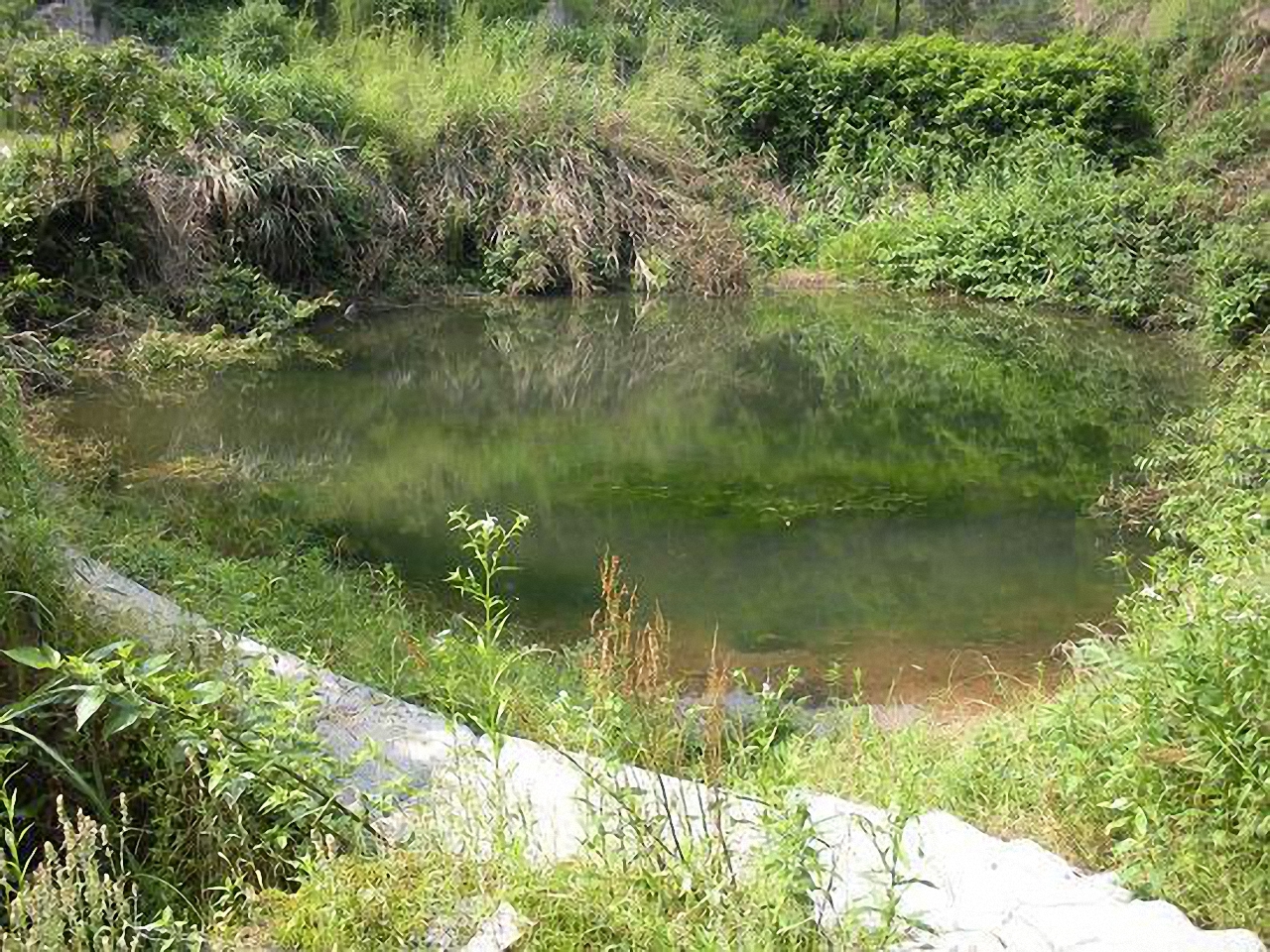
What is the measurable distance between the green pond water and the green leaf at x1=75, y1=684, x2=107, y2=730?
150 inches

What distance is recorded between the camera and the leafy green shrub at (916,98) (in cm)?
1897

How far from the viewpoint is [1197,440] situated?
8.53 m

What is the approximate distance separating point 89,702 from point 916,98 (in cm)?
1923

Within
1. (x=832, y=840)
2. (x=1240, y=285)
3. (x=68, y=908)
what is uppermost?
(x=68, y=908)

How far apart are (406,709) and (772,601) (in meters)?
2.99

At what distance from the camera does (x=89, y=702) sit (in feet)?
8.48

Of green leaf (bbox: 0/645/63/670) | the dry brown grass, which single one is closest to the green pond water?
the dry brown grass

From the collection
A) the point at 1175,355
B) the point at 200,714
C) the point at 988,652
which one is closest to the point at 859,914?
the point at 200,714

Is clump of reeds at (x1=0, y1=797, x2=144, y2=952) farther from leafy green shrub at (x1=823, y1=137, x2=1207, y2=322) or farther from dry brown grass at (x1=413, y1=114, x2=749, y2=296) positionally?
dry brown grass at (x1=413, y1=114, x2=749, y2=296)

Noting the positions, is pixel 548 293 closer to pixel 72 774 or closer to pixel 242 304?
pixel 242 304

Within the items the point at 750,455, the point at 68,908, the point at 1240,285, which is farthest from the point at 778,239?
the point at 68,908

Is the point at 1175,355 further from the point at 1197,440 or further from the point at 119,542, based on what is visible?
the point at 119,542

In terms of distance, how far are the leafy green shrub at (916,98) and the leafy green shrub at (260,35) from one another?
250 inches

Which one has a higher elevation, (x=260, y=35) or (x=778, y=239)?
(x=260, y=35)
